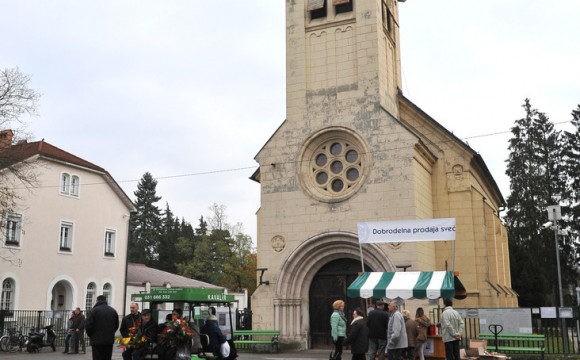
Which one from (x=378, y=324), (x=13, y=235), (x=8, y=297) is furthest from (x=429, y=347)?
(x=13, y=235)

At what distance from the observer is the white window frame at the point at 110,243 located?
3519 centimetres

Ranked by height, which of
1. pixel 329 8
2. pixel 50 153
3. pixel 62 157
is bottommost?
pixel 62 157

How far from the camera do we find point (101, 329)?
35.9ft

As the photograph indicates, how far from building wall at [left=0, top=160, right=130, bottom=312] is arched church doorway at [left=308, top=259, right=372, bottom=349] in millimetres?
14855

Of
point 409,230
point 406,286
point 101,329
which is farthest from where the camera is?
point 409,230

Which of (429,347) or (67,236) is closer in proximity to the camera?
(429,347)

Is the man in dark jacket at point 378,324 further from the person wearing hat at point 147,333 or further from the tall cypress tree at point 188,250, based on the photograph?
the tall cypress tree at point 188,250

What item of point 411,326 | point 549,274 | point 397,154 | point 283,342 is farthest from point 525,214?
point 411,326

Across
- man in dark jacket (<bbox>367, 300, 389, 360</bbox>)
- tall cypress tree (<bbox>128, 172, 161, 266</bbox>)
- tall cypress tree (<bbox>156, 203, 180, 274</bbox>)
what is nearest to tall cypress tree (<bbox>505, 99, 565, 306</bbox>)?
man in dark jacket (<bbox>367, 300, 389, 360</bbox>)

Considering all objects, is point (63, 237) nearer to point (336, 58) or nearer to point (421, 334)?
point (336, 58)

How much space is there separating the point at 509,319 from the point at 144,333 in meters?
12.7

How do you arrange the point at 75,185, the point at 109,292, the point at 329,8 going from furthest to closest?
1. the point at 109,292
2. the point at 75,185
3. the point at 329,8

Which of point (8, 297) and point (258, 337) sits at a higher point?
point (8, 297)

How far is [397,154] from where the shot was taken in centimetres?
2109
